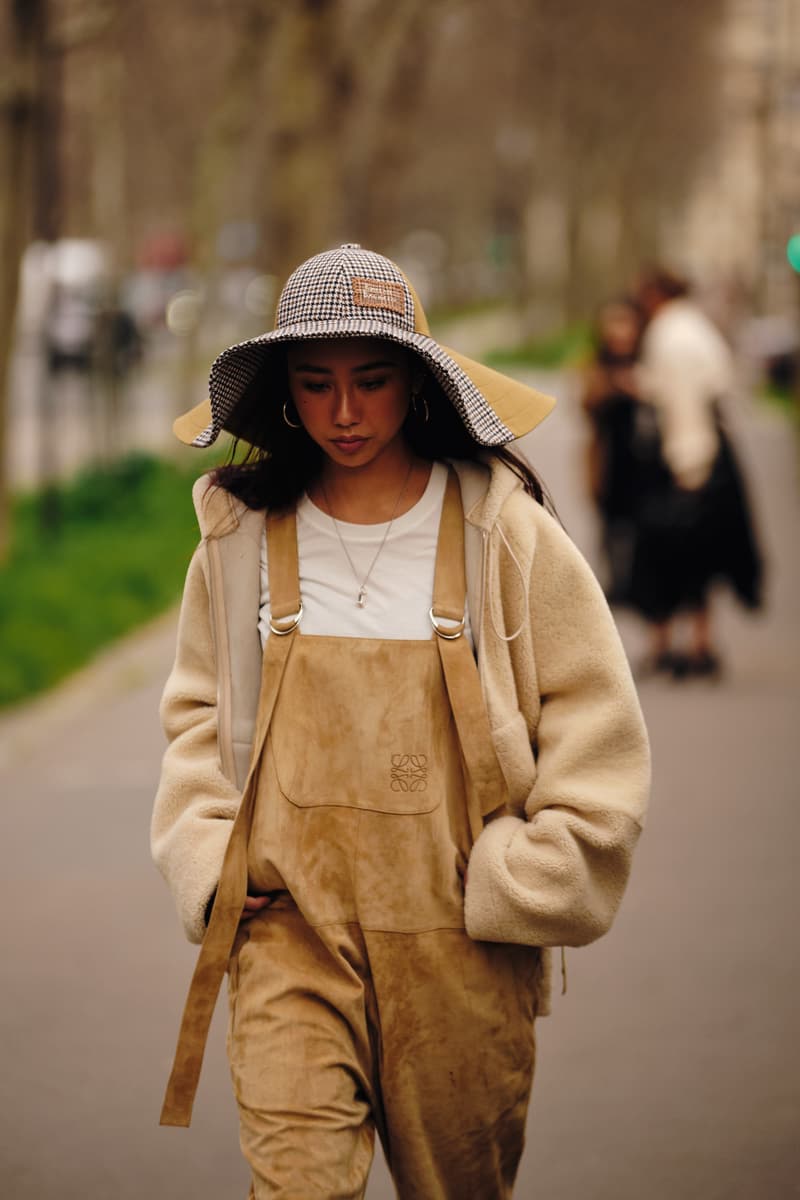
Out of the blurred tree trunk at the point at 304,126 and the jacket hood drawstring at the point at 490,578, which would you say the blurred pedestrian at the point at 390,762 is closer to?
the jacket hood drawstring at the point at 490,578

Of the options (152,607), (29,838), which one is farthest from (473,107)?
(29,838)

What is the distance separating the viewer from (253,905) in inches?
118

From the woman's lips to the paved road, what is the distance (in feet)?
6.12

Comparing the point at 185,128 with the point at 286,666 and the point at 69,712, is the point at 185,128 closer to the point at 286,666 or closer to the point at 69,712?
the point at 69,712

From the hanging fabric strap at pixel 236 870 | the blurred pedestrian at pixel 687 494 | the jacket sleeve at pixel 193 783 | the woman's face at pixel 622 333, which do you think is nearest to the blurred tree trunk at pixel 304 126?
the woman's face at pixel 622 333

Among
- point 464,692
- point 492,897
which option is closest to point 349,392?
point 464,692

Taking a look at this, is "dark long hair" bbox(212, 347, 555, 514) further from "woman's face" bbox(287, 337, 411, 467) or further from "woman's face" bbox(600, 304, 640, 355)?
"woman's face" bbox(600, 304, 640, 355)

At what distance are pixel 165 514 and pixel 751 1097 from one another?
11371mm

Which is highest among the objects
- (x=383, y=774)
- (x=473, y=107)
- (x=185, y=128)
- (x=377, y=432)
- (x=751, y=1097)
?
(x=473, y=107)

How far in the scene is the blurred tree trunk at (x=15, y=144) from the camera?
11.7m

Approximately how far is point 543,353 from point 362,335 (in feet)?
125

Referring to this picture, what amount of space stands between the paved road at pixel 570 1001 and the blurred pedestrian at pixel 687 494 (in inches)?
42.2

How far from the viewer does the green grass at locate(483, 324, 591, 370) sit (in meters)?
39.8

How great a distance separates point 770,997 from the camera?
17.5ft
